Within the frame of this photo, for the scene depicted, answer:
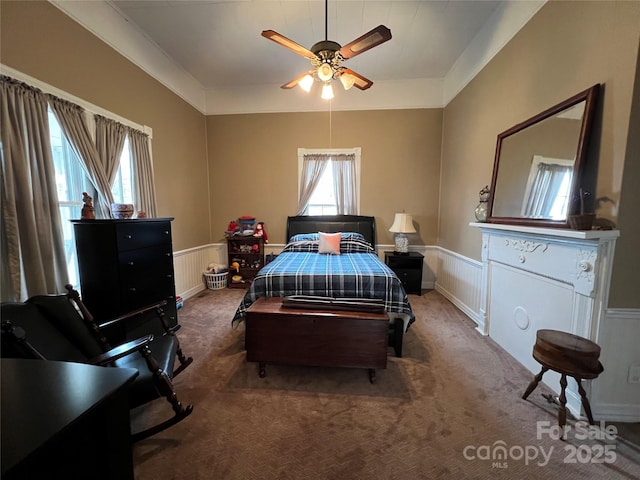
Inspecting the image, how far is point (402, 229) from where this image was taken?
411 centimetres

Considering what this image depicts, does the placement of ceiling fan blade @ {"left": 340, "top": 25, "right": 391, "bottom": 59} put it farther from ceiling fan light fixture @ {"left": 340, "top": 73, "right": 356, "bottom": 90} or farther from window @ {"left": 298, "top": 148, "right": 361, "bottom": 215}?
window @ {"left": 298, "top": 148, "right": 361, "bottom": 215}

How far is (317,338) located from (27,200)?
2355mm

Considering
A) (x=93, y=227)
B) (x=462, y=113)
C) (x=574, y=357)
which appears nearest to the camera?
(x=574, y=357)

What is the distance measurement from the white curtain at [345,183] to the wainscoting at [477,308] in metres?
0.92

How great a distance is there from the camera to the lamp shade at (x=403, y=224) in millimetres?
4105

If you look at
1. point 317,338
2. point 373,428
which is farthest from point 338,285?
point 373,428

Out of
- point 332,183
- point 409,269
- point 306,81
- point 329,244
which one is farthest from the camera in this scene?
point 332,183

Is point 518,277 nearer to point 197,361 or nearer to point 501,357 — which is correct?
point 501,357

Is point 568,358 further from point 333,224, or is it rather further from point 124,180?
point 124,180

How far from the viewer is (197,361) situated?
2320 mm

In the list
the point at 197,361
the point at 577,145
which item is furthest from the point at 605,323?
the point at 197,361

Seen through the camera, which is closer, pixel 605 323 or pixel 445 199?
pixel 605 323

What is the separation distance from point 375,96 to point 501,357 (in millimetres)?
3968

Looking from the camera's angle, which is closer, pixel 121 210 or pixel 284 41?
pixel 284 41
